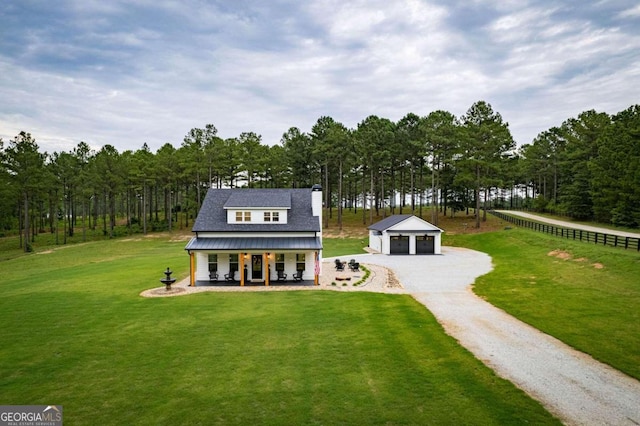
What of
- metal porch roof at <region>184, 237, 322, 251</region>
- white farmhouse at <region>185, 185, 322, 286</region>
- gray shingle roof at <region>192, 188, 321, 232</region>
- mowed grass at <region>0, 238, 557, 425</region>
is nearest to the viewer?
mowed grass at <region>0, 238, 557, 425</region>

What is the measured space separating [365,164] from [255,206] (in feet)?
116

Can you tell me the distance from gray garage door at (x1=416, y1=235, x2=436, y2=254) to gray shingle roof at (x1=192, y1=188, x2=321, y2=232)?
1692 centimetres

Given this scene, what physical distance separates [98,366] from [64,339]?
3.77m

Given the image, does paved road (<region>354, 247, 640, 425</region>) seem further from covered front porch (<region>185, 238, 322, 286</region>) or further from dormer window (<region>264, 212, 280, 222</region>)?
dormer window (<region>264, 212, 280, 222</region>)

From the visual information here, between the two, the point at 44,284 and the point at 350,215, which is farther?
the point at 350,215

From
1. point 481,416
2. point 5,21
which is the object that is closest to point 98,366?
point 481,416

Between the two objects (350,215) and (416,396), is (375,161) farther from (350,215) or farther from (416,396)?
(416,396)

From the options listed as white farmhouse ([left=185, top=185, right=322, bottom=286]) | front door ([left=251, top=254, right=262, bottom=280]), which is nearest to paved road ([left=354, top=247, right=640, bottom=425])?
white farmhouse ([left=185, top=185, right=322, bottom=286])

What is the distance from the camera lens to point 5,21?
21.6 metres

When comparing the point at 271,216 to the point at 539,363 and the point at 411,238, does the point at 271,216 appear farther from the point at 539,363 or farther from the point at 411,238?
the point at 411,238

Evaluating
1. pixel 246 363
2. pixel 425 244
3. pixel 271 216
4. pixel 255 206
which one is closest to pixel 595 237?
pixel 425 244

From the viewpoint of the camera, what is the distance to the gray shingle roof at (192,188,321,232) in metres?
25.5

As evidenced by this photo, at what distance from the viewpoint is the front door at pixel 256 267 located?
24.7 metres

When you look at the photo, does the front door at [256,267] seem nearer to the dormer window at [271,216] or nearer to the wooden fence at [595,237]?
the dormer window at [271,216]
